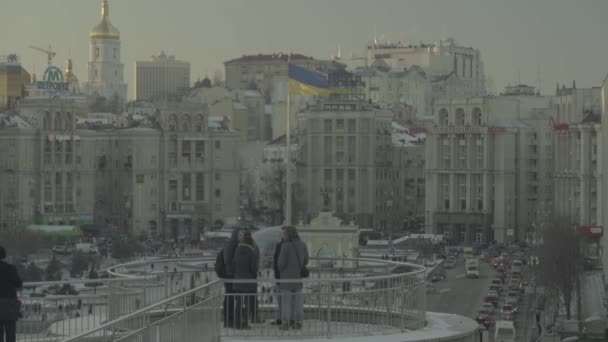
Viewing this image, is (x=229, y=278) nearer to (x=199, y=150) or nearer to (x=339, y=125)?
(x=199, y=150)

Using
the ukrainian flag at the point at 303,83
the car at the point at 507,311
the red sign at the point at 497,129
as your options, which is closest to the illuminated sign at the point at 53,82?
the red sign at the point at 497,129

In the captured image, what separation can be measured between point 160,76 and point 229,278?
16422 centimetres

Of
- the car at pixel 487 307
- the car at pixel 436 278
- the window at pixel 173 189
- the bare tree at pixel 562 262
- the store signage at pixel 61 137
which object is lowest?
the car at pixel 487 307

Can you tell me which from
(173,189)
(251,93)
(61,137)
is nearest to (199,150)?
(173,189)

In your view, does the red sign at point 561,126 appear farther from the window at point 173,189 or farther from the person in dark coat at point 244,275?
the person in dark coat at point 244,275

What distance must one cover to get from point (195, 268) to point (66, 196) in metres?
81.5

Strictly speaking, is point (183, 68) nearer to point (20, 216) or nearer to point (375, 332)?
point (20, 216)

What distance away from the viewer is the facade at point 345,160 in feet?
319

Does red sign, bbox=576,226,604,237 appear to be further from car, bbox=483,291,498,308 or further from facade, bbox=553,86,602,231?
car, bbox=483,291,498,308

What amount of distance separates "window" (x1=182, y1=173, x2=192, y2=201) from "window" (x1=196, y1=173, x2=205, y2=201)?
0.37 metres

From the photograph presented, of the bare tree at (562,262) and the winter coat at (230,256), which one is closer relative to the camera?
the winter coat at (230,256)

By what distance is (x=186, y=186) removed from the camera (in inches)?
3824

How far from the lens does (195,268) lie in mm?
13594

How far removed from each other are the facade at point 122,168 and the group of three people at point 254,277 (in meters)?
80.5
